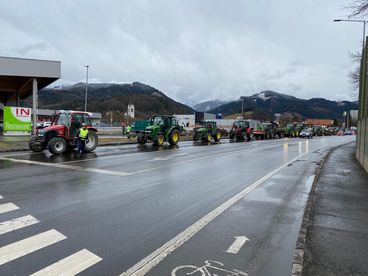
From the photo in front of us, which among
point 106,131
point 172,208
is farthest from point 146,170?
point 106,131

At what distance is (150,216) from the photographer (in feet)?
25.0

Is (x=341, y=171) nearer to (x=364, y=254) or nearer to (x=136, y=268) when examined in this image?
(x=364, y=254)

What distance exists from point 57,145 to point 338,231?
16339 millimetres

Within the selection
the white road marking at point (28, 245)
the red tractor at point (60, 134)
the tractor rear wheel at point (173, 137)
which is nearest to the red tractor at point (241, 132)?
the tractor rear wheel at point (173, 137)

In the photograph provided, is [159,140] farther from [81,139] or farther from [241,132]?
[241,132]

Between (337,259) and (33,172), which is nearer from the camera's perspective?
(337,259)

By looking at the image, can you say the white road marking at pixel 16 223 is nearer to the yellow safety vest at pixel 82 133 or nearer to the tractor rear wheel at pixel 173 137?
the yellow safety vest at pixel 82 133

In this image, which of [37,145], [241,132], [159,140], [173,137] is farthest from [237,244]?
[241,132]

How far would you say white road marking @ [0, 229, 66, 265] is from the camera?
5296mm

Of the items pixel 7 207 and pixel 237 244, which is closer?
pixel 237 244

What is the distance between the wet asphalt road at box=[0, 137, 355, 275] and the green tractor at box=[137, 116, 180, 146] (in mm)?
15972

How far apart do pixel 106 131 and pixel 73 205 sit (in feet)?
175

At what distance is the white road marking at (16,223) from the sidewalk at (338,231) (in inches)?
178

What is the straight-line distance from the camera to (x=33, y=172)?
13.2 meters
